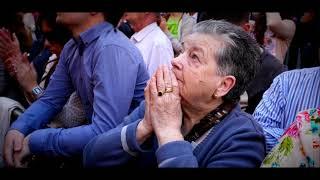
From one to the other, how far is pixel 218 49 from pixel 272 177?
1.45ft

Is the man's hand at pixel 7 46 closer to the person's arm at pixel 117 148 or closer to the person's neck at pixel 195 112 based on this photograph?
the person's arm at pixel 117 148

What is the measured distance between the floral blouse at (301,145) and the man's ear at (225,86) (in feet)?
0.82

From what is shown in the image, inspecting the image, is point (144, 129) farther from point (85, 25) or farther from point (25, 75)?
point (25, 75)

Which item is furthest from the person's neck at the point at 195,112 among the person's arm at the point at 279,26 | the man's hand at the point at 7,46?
the person's arm at the point at 279,26

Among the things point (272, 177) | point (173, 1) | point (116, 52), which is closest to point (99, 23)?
point (116, 52)

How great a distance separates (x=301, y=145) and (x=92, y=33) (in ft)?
3.42

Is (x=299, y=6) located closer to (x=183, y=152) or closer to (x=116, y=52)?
(x=183, y=152)

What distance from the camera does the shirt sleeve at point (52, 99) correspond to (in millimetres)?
2072

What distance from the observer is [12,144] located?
1.93 metres

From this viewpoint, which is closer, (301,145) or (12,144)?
(301,145)

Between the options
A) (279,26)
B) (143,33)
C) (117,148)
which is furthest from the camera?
(279,26)

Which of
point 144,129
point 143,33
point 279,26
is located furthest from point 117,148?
point 279,26

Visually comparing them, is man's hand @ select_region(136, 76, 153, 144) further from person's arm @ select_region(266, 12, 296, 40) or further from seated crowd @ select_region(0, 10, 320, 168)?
person's arm @ select_region(266, 12, 296, 40)

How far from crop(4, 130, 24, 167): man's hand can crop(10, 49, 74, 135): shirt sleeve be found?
0.11 meters
